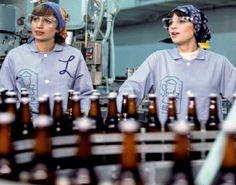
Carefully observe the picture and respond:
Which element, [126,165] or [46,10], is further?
[46,10]

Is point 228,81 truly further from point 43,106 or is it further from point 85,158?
point 85,158

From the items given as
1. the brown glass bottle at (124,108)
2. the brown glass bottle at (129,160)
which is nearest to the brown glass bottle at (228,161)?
the brown glass bottle at (129,160)

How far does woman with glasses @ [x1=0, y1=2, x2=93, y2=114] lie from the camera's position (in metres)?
2.26

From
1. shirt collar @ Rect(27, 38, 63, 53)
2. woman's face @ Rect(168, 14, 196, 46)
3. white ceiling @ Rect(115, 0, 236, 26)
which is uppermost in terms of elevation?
white ceiling @ Rect(115, 0, 236, 26)

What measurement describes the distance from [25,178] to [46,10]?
134cm

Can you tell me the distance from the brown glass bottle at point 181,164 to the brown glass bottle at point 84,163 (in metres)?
0.18

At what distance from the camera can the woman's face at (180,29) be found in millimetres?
2221

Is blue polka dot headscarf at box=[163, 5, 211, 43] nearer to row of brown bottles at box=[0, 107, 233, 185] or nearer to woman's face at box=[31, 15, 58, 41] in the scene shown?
woman's face at box=[31, 15, 58, 41]

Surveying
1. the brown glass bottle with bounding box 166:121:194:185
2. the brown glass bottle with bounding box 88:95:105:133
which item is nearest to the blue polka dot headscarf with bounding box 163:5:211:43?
the brown glass bottle with bounding box 88:95:105:133

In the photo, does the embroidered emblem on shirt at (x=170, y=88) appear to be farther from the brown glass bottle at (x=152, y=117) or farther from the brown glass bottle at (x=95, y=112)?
the brown glass bottle at (x=95, y=112)

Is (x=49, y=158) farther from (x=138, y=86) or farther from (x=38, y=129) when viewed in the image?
(x=138, y=86)

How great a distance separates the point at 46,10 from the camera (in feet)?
7.64

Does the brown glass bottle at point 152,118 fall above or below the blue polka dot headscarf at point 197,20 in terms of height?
below

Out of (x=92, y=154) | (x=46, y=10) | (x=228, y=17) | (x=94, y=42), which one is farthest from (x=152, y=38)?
(x=92, y=154)
